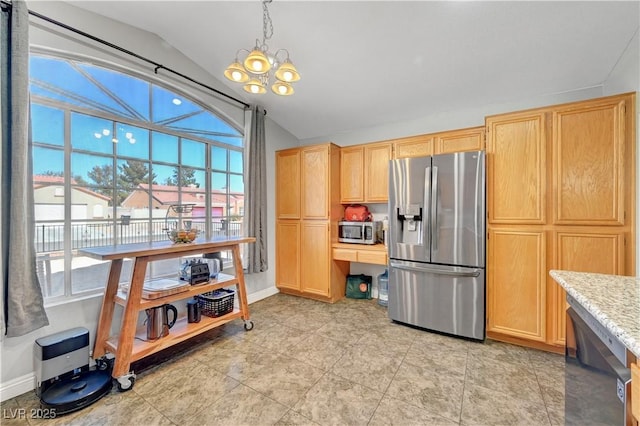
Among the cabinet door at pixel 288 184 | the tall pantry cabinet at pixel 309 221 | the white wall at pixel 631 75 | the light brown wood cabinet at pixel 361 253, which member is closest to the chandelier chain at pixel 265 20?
the tall pantry cabinet at pixel 309 221

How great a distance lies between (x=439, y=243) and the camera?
8.77ft

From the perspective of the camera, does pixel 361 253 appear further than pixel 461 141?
Yes

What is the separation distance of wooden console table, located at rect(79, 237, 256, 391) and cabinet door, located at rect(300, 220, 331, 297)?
4.40ft

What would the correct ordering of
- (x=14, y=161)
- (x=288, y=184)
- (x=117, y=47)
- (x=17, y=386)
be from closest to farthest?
(x=14, y=161) → (x=17, y=386) → (x=117, y=47) → (x=288, y=184)

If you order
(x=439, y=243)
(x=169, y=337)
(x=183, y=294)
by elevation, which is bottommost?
(x=169, y=337)

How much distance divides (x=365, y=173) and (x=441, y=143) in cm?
100

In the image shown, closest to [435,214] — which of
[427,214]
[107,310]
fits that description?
[427,214]

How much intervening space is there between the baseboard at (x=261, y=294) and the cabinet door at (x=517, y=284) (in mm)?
2748

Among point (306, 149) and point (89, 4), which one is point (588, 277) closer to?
point (306, 149)

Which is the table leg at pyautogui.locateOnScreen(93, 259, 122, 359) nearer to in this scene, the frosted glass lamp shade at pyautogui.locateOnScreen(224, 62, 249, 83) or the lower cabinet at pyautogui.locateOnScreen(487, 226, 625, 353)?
the frosted glass lamp shade at pyautogui.locateOnScreen(224, 62, 249, 83)

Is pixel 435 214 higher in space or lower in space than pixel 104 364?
higher

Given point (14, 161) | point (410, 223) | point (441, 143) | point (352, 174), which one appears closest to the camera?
point (14, 161)

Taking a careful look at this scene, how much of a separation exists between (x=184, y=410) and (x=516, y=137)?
3421 millimetres

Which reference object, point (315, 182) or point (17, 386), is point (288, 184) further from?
point (17, 386)
